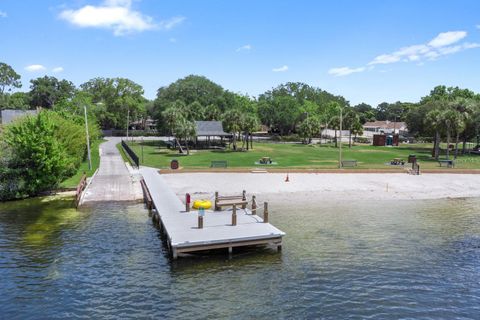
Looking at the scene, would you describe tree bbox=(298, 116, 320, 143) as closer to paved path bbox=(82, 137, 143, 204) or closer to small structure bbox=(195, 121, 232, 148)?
small structure bbox=(195, 121, 232, 148)

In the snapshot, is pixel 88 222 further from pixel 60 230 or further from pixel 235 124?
pixel 235 124

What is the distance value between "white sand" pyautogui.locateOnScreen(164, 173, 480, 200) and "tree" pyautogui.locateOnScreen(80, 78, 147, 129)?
8028 centimetres

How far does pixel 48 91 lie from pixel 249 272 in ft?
490

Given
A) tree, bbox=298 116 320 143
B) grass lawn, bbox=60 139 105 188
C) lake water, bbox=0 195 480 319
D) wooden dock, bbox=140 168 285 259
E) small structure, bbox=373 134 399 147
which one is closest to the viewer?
lake water, bbox=0 195 480 319

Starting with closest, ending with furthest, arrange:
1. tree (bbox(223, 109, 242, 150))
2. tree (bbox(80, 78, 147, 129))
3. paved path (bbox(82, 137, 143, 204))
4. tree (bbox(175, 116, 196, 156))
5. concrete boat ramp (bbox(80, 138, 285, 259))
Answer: concrete boat ramp (bbox(80, 138, 285, 259)) < paved path (bbox(82, 137, 143, 204)) < tree (bbox(175, 116, 196, 156)) < tree (bbox(223, 109, 242, 150)) < tree (bbox(80, 78, 147, 129))

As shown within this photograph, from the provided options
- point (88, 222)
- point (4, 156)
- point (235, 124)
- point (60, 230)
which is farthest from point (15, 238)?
point (235, 124)

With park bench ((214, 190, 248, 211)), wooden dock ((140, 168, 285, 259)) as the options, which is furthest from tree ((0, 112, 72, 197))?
park bench ((214, 190, 248, 211))

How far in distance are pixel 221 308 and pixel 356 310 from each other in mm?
4983

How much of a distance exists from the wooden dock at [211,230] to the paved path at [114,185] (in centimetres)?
618

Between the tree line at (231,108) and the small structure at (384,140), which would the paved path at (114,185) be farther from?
the small structure at (384,140)

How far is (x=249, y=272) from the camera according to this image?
1859 centimetres

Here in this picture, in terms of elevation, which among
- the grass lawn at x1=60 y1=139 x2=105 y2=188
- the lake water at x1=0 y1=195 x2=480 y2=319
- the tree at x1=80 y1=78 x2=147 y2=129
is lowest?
the lake water at x1=0 y1=195 x2=480 y2=319

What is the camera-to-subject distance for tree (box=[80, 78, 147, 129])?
382 feet

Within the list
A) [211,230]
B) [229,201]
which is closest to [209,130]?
[229,201]
